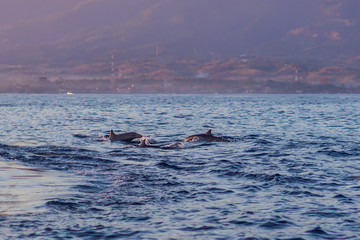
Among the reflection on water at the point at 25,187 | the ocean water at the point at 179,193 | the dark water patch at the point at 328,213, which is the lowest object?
the dark water patch at the point at 328,213

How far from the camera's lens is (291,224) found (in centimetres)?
Result: 1227

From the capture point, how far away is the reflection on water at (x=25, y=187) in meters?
13.4

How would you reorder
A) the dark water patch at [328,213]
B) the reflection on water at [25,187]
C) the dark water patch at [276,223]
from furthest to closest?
the reflection on water at [25,187]
the dark water patch at [328,213]
the dark water patch at [276,223]

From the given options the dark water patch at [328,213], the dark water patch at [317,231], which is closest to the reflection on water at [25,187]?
the dark water patch at [317,231]

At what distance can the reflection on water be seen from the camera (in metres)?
13.4

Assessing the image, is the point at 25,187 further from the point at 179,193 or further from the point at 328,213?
the point at 328,213

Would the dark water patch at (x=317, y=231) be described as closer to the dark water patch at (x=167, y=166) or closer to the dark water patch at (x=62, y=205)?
the dark water patch at (x=62, y=205)

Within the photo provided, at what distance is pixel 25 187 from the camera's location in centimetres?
1602

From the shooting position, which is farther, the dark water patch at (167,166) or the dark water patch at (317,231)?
the dark water patch at (167,166)

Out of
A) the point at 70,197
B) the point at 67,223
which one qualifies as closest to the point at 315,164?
the point at 70,197

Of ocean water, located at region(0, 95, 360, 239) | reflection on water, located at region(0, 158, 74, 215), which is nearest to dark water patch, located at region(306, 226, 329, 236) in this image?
ocean water, located at region(0, 95, 360, 239)

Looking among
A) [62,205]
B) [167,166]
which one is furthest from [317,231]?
[167,166]

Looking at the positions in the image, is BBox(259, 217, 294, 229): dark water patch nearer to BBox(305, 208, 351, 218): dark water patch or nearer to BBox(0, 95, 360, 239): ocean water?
BBox(0, 95, 360, 239): ocean water

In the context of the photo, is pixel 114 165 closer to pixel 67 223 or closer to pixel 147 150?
pixel 147 150
